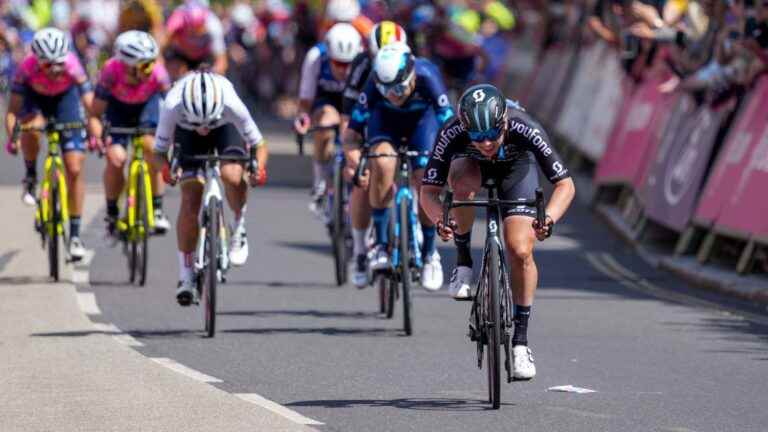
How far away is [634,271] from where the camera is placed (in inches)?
722

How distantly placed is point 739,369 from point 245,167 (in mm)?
3575

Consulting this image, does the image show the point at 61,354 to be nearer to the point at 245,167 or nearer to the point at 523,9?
the point at 245,167

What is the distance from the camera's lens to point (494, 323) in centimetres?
1070

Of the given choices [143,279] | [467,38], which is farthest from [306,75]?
[467,38]

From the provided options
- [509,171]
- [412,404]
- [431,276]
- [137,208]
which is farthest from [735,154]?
[412,404]

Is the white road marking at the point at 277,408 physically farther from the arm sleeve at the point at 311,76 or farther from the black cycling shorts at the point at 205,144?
the arm sleeve at the point at 311,76

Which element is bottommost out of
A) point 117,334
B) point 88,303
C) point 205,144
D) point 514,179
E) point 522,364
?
point 88,303

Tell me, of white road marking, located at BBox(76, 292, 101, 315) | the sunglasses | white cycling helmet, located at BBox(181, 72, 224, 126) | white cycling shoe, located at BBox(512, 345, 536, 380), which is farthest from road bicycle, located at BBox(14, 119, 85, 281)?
the sunglasses

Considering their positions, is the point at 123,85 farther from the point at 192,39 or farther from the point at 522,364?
the point at 522,364

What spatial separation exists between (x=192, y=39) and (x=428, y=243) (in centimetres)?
902

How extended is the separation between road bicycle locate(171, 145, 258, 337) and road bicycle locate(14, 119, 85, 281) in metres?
3.14

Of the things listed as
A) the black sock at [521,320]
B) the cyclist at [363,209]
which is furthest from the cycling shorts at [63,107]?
the black sock at [521,320]

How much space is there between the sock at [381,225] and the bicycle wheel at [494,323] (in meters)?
3.77

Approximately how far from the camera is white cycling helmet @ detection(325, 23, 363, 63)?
17969 millimetres
